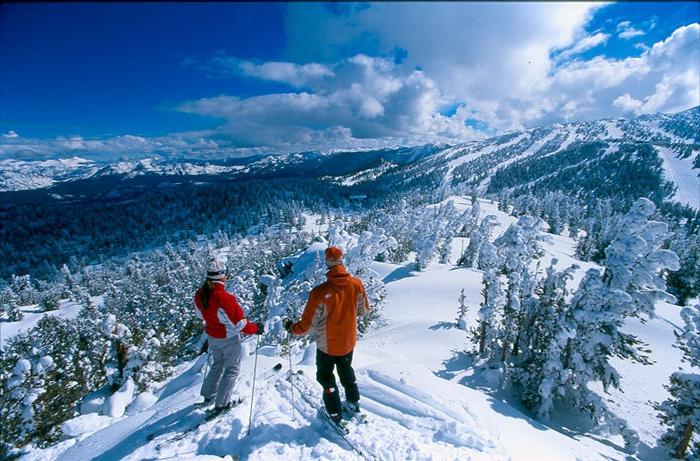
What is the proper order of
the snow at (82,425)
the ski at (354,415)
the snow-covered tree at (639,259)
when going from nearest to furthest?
1. the ski at (354,415)
2. the snow at (82,425)
3. the snow-covered tree at (639,259)

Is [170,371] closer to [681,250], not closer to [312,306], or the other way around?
[312,306]

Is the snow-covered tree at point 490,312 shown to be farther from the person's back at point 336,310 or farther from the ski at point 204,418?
the ski at point 204,418

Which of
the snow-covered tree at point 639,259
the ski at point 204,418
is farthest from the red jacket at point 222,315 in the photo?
the snow-covered tree at point 639,259

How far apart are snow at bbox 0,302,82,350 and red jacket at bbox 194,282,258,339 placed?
196 feet

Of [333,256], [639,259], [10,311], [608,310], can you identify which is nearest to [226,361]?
[333,256]

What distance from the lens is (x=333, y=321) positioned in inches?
214

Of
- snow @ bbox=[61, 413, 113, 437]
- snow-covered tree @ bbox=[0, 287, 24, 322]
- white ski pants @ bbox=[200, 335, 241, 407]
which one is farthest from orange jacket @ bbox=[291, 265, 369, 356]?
snow-covered tree @ bbox=[0, 287, 24, 322]

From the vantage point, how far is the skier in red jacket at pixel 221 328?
18.1ft

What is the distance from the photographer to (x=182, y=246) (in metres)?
149

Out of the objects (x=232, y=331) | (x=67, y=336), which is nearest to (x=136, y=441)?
(x=232, y=331)

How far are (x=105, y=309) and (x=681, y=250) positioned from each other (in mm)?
111264

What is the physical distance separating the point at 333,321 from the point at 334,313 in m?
0.14

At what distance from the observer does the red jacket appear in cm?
551

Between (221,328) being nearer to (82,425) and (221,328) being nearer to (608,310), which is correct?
(82,425)
